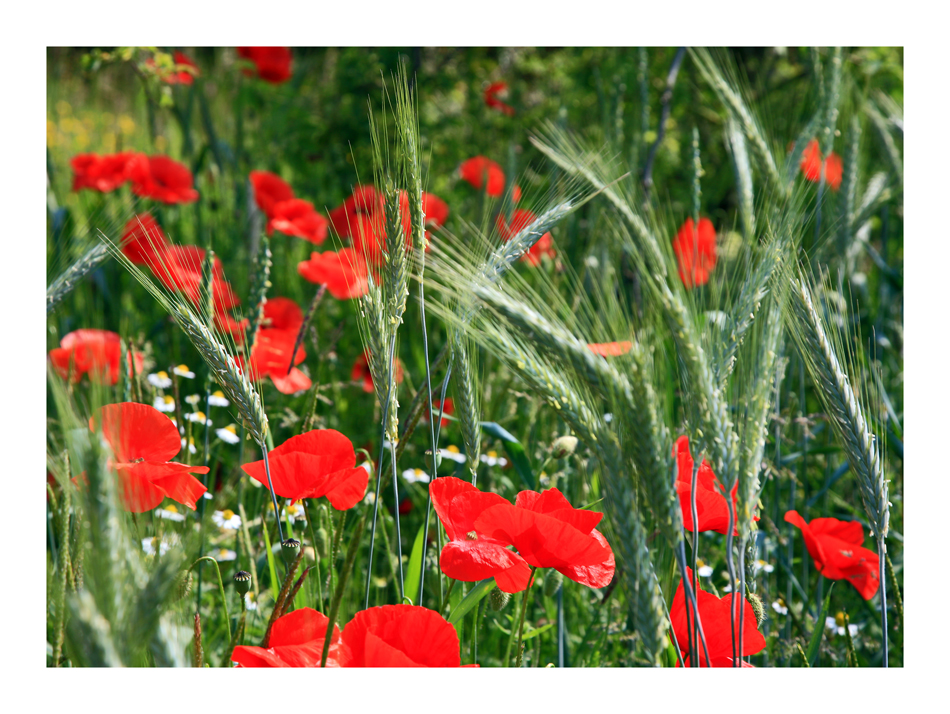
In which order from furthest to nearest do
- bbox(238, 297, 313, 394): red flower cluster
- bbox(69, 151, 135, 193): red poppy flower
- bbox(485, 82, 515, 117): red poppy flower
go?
1. bbox(485, 82, 515, 117): red poppy flower
2. bbox(69, 151, 135, 193): red poppy flower
3. bbox(238, 297, 313, 394): red flower cluster

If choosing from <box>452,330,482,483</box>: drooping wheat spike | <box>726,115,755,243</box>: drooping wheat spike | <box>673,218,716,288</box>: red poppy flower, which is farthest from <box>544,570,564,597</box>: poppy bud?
<box>673,218,716,288</box>: red poppy flower

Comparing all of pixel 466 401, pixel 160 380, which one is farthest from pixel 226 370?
pixel 160 380

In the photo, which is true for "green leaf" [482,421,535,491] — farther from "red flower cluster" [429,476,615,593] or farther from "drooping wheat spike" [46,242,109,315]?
"drooping wheat spike" [46,242,109,315]

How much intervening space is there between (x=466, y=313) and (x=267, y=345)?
2.42ft

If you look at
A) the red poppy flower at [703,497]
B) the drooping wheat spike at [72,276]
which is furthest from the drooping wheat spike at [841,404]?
the drooping wheat spike at [72,276]

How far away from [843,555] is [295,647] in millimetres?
833

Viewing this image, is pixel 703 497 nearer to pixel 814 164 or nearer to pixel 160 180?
pixel 814 164

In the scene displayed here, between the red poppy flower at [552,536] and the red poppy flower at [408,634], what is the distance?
0.11m

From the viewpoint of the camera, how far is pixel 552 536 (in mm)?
751

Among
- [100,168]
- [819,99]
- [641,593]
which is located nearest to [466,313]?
[641,593]

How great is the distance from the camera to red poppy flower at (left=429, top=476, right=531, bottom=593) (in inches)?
30.0

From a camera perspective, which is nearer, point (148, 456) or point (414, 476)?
point (148, 456)

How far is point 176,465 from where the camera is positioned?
0.83 meters

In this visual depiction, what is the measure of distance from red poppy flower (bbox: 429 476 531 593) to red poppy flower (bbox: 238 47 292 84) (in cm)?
181
